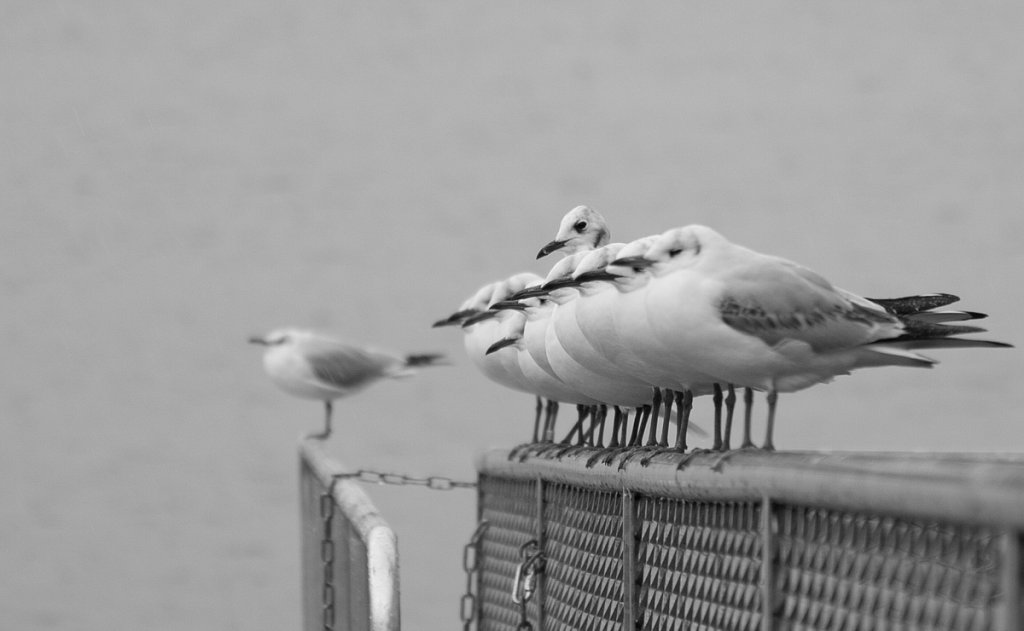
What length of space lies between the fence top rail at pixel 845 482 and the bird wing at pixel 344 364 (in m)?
5.95

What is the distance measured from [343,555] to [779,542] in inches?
90.3

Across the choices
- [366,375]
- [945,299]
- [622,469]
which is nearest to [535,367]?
[945,299]

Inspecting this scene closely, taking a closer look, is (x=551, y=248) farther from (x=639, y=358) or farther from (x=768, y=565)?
(x=768, y=565)

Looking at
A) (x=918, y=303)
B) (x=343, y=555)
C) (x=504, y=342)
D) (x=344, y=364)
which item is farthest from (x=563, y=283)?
(x=344, y=364)

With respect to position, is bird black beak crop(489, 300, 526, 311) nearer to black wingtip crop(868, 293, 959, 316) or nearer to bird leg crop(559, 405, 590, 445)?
bird leg crop(559, 405, 590, 445)

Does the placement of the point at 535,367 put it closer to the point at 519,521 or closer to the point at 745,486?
the point at 519,521

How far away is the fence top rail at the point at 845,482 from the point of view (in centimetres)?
146

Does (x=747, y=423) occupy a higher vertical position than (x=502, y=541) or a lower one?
higher

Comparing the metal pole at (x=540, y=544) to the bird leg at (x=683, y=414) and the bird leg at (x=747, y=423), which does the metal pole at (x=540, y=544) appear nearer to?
the bird leg at (x=683, y=414)

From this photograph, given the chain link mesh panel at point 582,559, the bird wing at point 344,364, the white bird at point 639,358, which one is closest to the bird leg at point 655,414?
the white bird at point 639,358

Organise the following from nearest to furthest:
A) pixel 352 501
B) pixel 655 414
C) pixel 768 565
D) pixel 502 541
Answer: pixel 768 565
pixel 352 501
pixel 655 414
pixel 502 541

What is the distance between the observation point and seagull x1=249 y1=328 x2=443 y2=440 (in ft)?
30.1

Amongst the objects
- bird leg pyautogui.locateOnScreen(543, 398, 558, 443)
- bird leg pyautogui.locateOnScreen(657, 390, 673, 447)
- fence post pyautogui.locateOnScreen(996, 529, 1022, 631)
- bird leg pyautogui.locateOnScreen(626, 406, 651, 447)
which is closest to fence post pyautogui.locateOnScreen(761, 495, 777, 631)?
fence post pyautogui.locateOnScreen(996, 529, 1022, 631)

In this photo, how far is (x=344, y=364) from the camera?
918 cm
